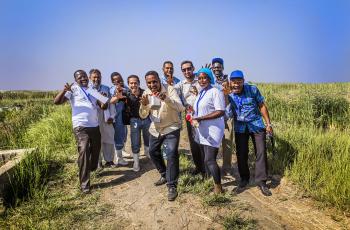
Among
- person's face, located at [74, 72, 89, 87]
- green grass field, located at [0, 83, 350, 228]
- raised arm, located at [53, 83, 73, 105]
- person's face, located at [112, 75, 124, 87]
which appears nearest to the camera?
green grass field, located at [0, 83, 350, 228]

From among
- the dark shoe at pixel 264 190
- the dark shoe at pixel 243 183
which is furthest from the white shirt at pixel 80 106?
the dark shoe at pixel 264 190

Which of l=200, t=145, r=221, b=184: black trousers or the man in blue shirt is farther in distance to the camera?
the man in blue shirt

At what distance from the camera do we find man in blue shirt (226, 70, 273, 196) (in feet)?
16.3

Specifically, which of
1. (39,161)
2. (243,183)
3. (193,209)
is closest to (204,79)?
(193,209)

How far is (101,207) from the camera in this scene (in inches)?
181

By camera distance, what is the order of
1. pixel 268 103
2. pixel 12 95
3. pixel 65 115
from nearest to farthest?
pixel 65 115
pixel 268 103
pixel 12 95

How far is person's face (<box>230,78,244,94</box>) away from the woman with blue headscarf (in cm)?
46

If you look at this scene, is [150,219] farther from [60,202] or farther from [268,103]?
[268,103]

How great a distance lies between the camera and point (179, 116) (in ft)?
16.5

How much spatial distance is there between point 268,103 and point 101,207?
8.16 meters

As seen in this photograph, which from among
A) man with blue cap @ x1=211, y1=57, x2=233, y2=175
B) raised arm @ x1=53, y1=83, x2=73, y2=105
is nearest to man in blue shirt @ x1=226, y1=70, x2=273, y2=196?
man with blue cap @ x1=211, y1=57, x2=233, y2=175

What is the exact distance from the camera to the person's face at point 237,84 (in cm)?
493

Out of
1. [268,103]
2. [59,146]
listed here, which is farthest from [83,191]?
[268,103]

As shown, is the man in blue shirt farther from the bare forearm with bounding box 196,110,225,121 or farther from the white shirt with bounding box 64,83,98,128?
the white shirt with bounding box 64,83,98,128
